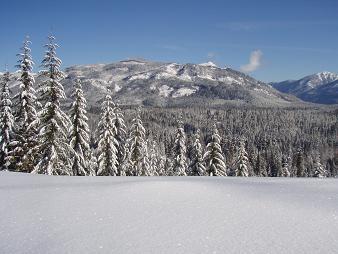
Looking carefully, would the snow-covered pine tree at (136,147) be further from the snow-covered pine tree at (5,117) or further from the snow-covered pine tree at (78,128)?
the snow-covered pine tree at (5,117)

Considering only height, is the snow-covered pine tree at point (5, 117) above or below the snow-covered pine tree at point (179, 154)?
above

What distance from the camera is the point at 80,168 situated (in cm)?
3606

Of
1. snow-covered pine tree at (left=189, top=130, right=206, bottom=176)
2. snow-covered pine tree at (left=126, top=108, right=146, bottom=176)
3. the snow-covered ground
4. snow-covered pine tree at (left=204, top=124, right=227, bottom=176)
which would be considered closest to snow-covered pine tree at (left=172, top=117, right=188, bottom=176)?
snow-covered pine tree at (left=189, top=130, right=206, bottom=176)

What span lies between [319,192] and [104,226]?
7.82 m

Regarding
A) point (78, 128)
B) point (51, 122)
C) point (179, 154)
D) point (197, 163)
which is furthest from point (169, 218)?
point (179, 154)

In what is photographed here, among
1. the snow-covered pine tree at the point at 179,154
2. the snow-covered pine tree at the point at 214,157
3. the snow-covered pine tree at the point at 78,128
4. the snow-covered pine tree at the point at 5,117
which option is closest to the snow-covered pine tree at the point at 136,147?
the snow-covered pine tree at the point at 214,157

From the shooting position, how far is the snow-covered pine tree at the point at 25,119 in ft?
108

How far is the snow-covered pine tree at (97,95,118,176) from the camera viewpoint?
4034 centimetres

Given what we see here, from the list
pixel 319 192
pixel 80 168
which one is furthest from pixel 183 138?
pixel 319 192

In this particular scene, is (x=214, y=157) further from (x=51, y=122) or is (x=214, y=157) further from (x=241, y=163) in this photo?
(x=51, y=122)

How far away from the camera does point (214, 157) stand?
46469 millimetres

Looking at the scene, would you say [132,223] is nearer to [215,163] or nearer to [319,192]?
[319,192]

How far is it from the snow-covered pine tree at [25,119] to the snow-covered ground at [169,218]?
63.4 feet

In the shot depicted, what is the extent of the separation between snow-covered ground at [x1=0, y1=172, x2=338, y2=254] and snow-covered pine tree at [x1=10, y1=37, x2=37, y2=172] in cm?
1934
